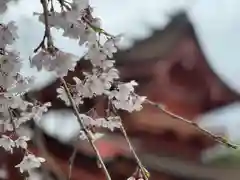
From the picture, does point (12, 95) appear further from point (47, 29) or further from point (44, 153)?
point (44, 153)

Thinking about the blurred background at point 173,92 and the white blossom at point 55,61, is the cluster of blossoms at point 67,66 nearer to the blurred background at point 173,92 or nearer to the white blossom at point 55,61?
the white blossom at point 55,61

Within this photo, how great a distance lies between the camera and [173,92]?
133 cm

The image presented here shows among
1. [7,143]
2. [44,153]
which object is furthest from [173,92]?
[7,143]

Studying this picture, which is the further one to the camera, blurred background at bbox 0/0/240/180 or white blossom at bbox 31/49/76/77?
blurred background at bbox 0/0/240/180

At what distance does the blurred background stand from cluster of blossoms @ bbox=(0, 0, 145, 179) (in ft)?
2.02

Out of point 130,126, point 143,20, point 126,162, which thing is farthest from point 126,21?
point 126,162

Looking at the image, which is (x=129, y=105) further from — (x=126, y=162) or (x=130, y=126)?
(x=130, y=126)

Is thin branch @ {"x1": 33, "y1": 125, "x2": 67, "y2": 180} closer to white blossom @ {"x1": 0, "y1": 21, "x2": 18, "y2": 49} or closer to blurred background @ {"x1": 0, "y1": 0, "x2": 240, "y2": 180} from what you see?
blurred background @ {"x1": 0, "y1": 0, "x2": 240, "y2": 180}

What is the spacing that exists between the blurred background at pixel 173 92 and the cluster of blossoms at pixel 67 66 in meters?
0.62

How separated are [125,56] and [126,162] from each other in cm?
23

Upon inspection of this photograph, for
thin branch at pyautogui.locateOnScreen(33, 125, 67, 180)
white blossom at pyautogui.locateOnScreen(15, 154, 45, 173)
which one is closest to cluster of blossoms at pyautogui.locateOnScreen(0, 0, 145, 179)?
white blossom at pyautogui.locateOnScreen(15, 154, 45, 173)

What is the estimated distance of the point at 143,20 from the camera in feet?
4.22

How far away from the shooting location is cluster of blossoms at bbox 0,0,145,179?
1.02 ft

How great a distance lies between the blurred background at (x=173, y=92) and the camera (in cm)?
106
